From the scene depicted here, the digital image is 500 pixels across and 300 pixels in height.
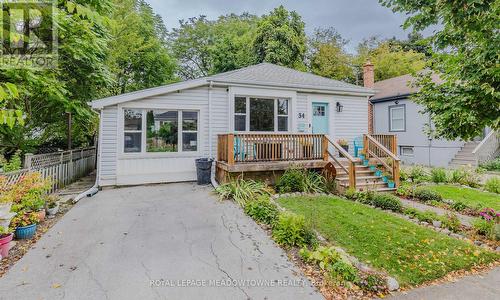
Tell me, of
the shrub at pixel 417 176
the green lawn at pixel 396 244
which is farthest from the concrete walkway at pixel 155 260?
the shrub at pixel 417 176

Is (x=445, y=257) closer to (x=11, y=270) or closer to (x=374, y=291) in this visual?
(x=374, y=291)

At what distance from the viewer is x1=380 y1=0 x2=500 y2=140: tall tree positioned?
10.5 ft

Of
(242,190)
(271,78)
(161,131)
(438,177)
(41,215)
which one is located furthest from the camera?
(271,78)

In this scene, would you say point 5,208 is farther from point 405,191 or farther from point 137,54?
point 137,54

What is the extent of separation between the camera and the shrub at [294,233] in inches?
168

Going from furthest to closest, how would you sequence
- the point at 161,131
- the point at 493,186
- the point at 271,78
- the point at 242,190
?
the point at 271,78 < the point at 161,131 < the point at 493,186 < the point at 242,190

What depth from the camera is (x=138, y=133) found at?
826cm

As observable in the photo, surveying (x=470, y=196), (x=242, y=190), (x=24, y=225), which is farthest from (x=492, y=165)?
(x=24, y=225)

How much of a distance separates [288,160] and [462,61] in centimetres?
506

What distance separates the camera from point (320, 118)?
416 inches

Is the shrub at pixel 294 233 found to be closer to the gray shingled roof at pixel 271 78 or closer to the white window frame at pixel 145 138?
the white window frame at pixel 145 138

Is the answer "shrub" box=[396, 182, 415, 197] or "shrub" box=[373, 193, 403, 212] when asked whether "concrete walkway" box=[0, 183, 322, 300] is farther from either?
"shrub" box=[396, 182, 415, 197]

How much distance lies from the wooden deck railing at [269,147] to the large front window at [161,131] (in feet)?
3.90

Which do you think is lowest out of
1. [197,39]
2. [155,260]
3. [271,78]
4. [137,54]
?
[155,260]
